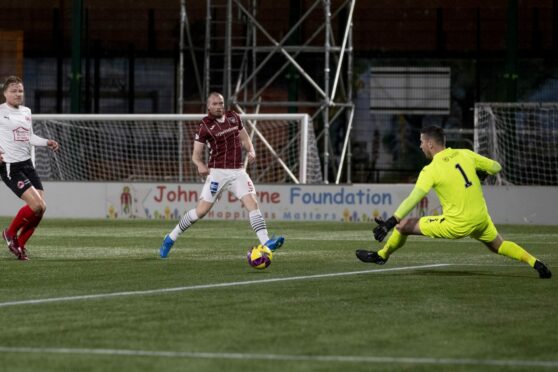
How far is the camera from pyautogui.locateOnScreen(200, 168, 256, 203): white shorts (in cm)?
1517

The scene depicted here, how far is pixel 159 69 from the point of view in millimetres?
34344

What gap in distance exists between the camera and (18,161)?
15.5 m

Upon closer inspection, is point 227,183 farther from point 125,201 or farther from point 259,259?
point 125,201

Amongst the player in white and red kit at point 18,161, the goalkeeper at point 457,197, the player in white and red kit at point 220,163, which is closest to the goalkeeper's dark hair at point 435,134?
the goalkeeper at point 457,197

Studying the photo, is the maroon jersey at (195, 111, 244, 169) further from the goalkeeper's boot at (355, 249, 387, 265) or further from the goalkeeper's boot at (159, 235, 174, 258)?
the goalkeeper's boot at (355, 249, 387, 265)

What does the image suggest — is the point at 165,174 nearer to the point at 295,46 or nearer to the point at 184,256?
the point at 295,46

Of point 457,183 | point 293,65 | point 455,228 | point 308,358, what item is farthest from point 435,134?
point 293,65

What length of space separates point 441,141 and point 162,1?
23.4 meters

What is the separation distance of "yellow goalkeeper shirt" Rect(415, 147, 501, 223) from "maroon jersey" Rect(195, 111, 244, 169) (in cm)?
312

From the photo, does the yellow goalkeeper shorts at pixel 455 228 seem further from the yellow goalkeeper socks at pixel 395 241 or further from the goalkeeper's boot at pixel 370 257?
the goalkeeper's boot at pixel 370 257

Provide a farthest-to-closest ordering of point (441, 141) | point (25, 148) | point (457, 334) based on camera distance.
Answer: point (25, 148)
point (441, 141)
point (457, 334)

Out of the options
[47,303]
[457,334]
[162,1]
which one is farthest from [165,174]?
[457,334]

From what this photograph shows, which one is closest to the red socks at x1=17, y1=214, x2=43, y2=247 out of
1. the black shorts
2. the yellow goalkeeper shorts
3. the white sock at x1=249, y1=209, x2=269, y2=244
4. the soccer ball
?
the black shorts

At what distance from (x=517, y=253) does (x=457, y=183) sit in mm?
881
